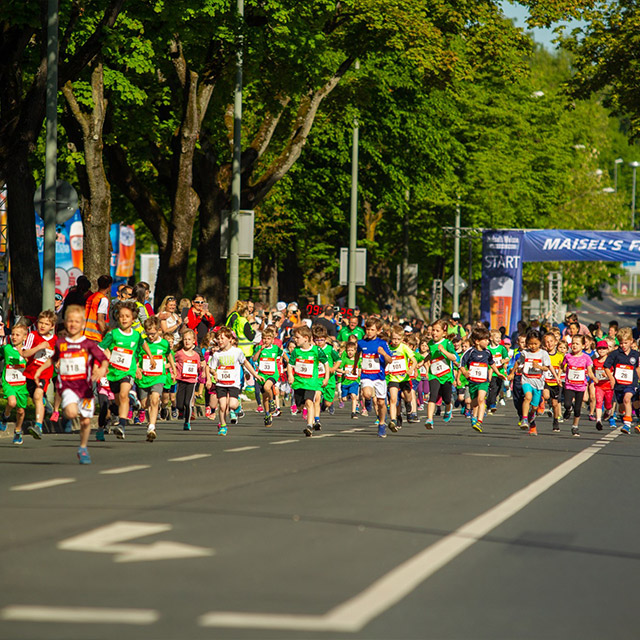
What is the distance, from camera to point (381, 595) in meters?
7.21

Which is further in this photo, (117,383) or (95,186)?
(95,186)

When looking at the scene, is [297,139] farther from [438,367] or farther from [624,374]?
[624,374]

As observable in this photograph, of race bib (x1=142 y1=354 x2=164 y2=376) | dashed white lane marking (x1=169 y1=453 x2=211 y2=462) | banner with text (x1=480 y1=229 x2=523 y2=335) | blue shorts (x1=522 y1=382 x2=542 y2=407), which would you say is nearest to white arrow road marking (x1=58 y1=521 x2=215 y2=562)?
dashed white lane marking (x1=169 y1=453 x2=211 y2=462)

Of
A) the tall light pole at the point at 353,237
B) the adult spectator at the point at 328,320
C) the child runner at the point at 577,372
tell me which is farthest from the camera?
the tall light pole at the point at 353,237

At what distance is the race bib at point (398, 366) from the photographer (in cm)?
2167

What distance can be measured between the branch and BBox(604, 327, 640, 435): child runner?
415 inches

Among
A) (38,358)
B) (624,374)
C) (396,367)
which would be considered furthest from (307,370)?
(624,374)

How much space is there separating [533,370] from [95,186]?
8.45 m

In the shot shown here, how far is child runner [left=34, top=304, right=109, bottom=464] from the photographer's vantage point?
1454cm

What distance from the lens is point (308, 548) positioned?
8.71 meters

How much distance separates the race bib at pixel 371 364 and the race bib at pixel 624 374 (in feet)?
15.8

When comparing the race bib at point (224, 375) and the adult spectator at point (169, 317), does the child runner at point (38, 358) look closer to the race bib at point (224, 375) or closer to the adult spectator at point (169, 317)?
the race bib at point (224, 375)

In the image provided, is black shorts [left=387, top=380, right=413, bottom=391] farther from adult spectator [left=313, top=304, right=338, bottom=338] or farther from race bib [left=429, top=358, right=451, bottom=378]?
adult spectator [left=313, top=304, right=338, bottom=338]

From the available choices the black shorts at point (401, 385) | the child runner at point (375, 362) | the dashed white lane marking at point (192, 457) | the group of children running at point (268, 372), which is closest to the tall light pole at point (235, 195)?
the group of children running at point (268, 372)
